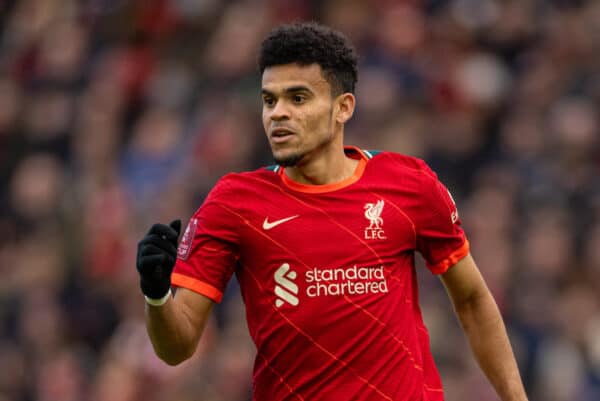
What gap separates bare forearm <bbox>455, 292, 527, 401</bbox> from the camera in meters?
5.52

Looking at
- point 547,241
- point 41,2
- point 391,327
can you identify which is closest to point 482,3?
point 547,241

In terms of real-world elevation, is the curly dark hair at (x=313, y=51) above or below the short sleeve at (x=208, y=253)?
above

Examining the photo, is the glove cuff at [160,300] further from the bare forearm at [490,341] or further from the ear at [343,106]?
the bare forearm at [490,341]

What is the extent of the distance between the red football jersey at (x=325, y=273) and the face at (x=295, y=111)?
18cm

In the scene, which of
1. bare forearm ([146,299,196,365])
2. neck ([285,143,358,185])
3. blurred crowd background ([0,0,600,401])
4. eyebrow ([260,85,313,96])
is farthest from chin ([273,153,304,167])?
blurred crowd background ([0,0,600,401])

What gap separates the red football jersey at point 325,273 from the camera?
514 cm

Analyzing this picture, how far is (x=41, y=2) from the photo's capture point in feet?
50.8

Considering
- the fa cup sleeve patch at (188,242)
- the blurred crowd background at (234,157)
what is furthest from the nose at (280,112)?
the blurred crowd background at (234,157)

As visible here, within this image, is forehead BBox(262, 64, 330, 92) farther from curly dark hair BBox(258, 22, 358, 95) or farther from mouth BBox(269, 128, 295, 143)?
mouth BBox(269, 128, 295, 143)

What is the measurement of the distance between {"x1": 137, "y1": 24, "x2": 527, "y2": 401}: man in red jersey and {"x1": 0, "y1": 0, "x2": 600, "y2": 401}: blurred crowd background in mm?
3964

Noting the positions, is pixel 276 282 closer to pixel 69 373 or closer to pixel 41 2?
pixel 69 373

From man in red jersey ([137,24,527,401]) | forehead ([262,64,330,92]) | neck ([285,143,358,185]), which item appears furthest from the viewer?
neck ([285,143,358,185])

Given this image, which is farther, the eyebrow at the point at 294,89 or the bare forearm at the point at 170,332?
the eyebrow at the point at 294,89

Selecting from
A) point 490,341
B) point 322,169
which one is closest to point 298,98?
point 322,169
